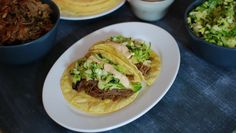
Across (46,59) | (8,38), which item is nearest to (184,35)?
(46,59)

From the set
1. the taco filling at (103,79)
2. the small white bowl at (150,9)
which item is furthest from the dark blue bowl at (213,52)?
the taco filling at (103,79)

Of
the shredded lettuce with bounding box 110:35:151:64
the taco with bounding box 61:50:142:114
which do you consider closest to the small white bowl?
the shredded lettuce with bounding box 110:35:151:64

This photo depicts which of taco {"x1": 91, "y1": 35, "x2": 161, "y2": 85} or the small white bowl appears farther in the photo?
the small white bowl

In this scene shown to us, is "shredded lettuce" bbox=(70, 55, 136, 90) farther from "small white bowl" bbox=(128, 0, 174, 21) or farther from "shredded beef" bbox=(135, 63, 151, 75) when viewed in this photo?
"small white bowl" bbox=(128, 0, 174, 21)

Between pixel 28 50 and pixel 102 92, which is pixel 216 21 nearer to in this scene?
pixel 102 92

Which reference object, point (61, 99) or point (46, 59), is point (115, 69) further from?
point (46, 59)

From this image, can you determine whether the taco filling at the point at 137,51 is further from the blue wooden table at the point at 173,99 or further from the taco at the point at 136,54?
the blue wooden table at the point at 173,99

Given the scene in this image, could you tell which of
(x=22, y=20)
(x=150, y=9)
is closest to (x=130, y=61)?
(x=150, y=9)
